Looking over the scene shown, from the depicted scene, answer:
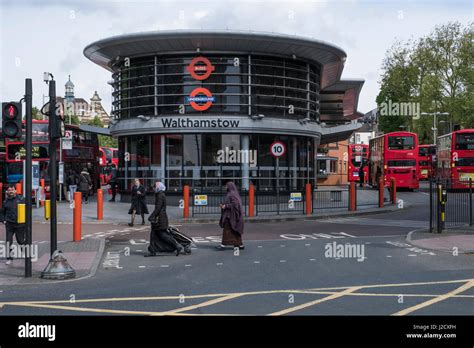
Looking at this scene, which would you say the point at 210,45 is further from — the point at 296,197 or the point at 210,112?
the point at 296,197

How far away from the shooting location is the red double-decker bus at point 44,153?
29.2 metres

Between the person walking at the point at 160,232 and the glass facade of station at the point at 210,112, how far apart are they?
47.8 feet

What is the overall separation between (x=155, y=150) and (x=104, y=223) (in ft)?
28.5

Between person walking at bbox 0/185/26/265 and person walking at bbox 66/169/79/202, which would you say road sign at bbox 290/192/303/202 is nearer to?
person walking at bbox 66/169/79/202

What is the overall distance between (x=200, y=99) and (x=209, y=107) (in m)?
0.59

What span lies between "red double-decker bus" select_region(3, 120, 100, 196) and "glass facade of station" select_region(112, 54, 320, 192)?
403 cm

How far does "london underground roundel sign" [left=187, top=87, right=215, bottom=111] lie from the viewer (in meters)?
27.9

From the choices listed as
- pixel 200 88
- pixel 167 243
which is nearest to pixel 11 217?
pixel 167 243

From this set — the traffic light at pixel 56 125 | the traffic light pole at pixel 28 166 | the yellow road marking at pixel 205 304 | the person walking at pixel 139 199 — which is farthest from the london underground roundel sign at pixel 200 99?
the yellow road marking at pixel 205 304

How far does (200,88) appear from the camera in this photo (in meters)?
28.1

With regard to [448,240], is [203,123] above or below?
above

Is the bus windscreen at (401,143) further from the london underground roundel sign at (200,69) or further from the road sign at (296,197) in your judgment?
the road sign at (296,197)

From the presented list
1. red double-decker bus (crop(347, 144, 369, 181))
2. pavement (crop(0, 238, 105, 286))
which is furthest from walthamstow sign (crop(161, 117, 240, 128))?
red double-decker bus (crop(347, 144, 369, 181))
